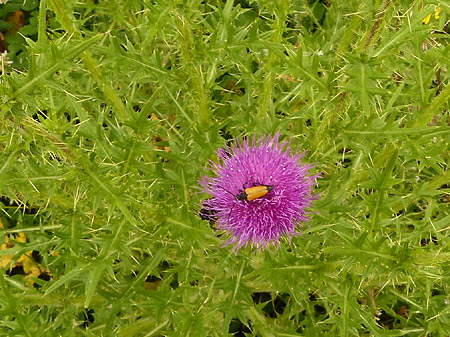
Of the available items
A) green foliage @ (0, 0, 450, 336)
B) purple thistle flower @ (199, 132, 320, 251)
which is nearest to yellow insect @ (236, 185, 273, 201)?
purple thistle flower @ (199, 132, 320, 251)

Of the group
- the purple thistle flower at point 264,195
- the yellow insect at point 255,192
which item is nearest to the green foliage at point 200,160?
the purple thistle flower at point 264,195

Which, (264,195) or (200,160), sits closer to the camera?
(264,195)

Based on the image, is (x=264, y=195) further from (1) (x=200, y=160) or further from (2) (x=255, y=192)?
(1) (x=200, y=160)

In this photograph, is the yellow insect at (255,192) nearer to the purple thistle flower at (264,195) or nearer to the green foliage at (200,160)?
the purple thistle flower at (264,195)

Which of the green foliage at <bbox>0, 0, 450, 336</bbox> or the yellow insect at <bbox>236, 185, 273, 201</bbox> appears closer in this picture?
the green foliage at <bbox>0, 0, 450, 336</bbox>

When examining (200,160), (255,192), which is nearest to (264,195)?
(255,192)

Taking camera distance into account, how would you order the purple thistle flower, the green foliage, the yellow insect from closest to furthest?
the green foliage
the yellow insect
the purple thistle flower

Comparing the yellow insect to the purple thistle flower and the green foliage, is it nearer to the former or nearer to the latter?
the purple thistle flower

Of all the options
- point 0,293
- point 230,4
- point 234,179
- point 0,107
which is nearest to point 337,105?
point 234,179

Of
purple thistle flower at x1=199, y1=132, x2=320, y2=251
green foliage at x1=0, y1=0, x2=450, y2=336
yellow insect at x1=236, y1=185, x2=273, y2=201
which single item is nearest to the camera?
green foliage at x1=0, y1=0, x2=450, y2=336

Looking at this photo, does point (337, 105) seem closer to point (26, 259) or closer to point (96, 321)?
point (96, 321)
